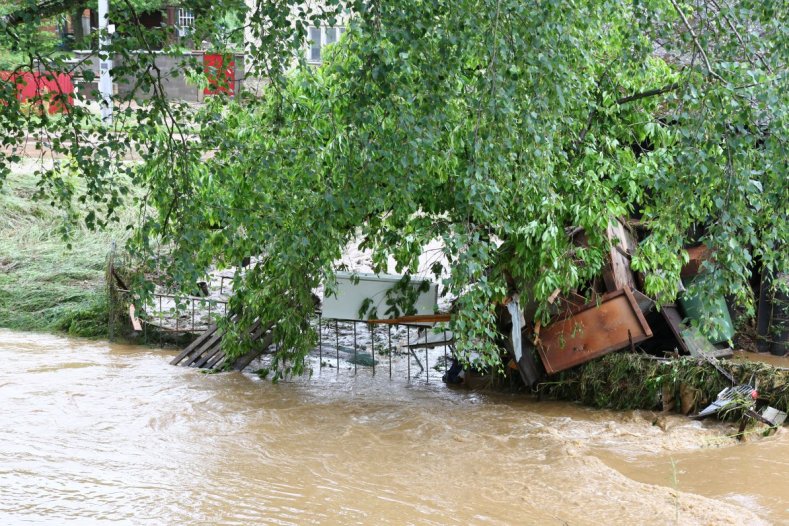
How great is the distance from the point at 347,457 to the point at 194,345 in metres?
4.79

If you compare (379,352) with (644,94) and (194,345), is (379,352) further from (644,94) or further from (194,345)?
(644,94)

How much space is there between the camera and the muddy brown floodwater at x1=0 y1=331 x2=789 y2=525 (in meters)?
7.88

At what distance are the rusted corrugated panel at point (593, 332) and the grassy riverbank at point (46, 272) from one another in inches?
292

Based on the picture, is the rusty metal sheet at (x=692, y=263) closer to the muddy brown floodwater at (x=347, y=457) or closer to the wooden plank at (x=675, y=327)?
the wooden plank at (x=675, y=327)

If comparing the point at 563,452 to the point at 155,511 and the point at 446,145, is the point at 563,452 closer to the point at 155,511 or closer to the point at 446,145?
the point at 446,145

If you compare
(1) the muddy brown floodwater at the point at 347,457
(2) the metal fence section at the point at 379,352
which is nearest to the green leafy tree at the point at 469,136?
(1) the muddy brown floodwater at the point at 347,457

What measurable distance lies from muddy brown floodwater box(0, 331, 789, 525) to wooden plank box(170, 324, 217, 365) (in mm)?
457

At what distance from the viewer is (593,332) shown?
429 inches

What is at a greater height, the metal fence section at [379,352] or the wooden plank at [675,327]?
the wooden plank at [675,327]

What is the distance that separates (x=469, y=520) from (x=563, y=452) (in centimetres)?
220

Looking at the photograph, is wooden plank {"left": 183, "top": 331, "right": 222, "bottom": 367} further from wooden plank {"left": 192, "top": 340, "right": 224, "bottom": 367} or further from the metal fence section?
the metal fence section


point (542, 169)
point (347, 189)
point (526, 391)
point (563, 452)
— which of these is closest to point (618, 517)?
point (563, 452)

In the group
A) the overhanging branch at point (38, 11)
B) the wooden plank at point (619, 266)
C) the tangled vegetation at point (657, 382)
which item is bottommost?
the tangled vegetation at point (657, 382)

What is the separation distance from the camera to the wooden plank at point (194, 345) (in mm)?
13367
